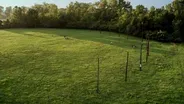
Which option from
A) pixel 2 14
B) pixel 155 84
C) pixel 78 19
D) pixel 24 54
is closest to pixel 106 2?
pixel 78 19

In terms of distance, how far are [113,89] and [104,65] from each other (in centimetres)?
929

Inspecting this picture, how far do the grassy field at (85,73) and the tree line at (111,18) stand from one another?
7339 mm

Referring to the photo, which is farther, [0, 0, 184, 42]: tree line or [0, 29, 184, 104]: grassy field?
[0, 0, 184, 42]: tree line

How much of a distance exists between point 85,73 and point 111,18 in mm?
44276

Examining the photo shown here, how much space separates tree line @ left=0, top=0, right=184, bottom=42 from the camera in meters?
67.9

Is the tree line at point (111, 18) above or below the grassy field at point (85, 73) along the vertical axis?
above

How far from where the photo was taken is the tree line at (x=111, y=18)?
6794 cm

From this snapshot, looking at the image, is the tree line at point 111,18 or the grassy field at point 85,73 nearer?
the grassy field at point 85,73

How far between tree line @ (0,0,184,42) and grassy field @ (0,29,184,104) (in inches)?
289

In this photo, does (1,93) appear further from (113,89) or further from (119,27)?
(119,27)

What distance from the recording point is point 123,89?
37.0m

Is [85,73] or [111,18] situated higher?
[111,18]

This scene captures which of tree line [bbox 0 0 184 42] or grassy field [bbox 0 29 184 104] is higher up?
tree line [bbox 0 0 184 42]

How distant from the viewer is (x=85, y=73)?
42469 mm
